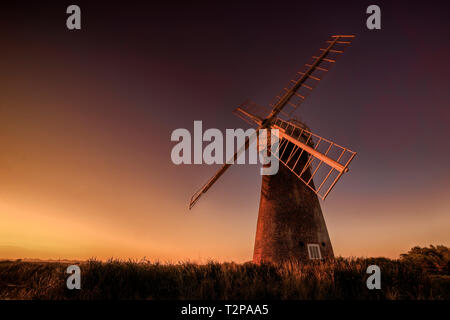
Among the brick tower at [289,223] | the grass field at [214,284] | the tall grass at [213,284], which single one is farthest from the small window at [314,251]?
the tall grass at [213,284]

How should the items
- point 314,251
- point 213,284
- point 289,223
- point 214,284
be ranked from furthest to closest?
point 289,223 < point 314,251 < point 214,284 < point 213,284

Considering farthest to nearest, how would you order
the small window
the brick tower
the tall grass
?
the brick tower
the small window
the tall grass

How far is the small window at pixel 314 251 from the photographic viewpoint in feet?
37.5

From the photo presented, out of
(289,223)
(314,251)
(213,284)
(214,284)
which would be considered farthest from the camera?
(289,223)

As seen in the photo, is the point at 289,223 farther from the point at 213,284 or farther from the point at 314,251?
the point at 213,284

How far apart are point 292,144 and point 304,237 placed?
5.19 meters

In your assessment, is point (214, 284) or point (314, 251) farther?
point (314, 251)

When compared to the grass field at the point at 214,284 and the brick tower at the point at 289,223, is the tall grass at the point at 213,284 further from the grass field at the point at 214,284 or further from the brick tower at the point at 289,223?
the brick tower at the point at 289,223

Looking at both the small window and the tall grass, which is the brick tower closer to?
the small window

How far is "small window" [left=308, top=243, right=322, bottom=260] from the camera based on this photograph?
1143 cm

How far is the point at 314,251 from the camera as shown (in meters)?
11.5

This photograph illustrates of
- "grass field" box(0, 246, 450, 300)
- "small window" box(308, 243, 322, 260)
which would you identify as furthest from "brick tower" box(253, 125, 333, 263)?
"grass field" box(0, 246, 450, 300)

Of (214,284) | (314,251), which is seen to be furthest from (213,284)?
(314,251)
